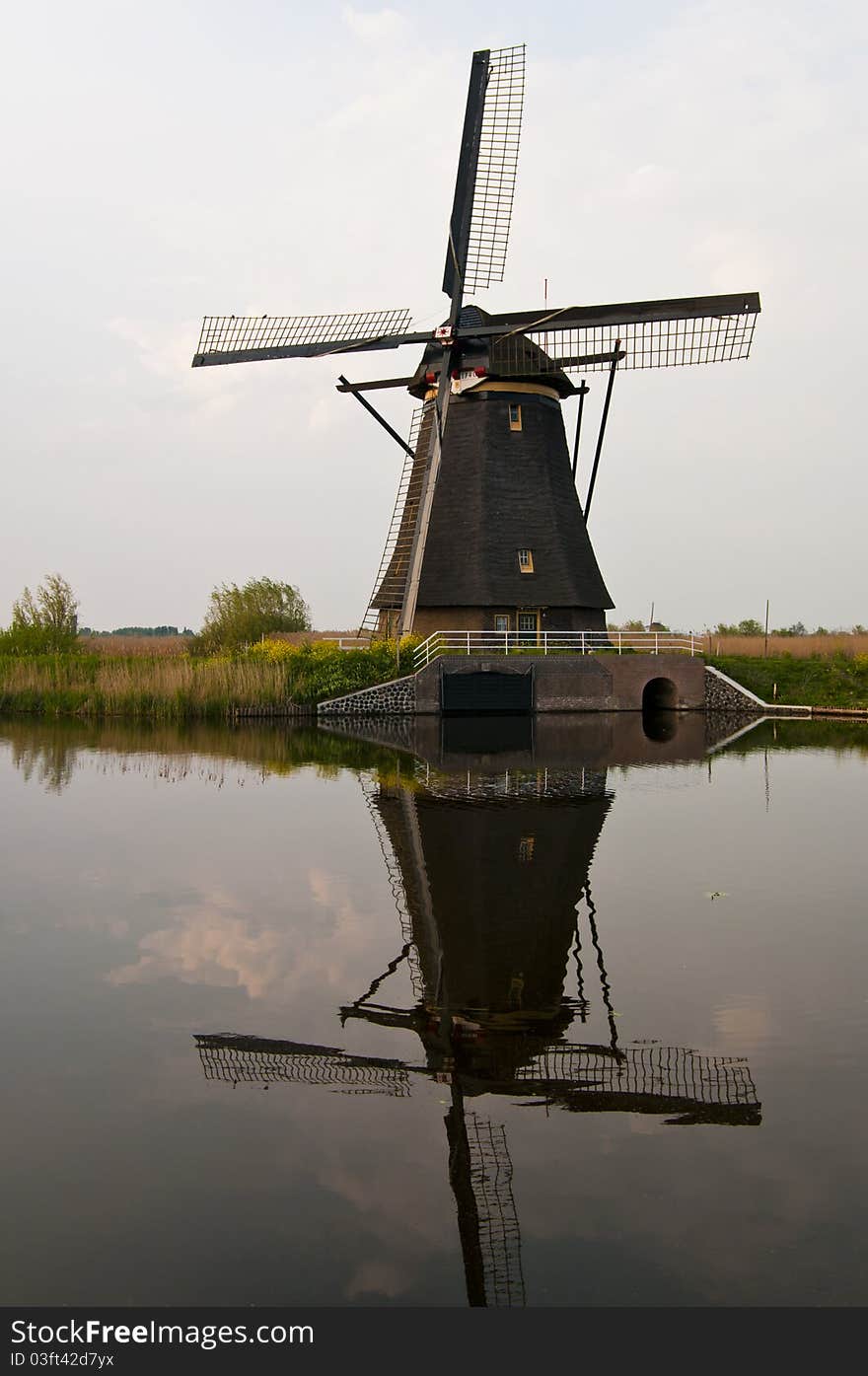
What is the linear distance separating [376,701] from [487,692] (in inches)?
118

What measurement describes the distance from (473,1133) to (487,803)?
8770 mm

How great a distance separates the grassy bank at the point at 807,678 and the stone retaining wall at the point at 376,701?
10260mm

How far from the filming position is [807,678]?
33.3 metres

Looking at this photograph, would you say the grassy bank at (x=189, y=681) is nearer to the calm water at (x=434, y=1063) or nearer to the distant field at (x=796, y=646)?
the distant field at (x=796, y=646)

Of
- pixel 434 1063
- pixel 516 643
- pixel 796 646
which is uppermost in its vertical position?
pixel 796 646

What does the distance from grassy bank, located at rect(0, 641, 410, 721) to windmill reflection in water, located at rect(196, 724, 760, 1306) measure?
18.0 m

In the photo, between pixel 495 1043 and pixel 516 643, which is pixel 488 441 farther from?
pixel 495 1043

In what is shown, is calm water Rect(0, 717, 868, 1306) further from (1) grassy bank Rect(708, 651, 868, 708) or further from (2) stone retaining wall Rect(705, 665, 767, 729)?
(1) grassy bank Rect(708, 651, 868, 708)

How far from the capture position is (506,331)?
2742 centimetres

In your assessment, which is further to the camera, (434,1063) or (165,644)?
(165,644)

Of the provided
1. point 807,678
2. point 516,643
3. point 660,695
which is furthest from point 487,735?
point 807,678

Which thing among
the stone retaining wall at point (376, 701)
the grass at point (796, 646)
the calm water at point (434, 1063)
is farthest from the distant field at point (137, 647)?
the calm water at point (434, 1063)

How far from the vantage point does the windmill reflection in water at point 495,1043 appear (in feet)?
14.8

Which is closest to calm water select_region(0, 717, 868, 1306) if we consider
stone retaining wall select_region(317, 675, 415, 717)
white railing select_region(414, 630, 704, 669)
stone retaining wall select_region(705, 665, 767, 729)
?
stone retaining wall select_region(317, 675, 415, 717)
